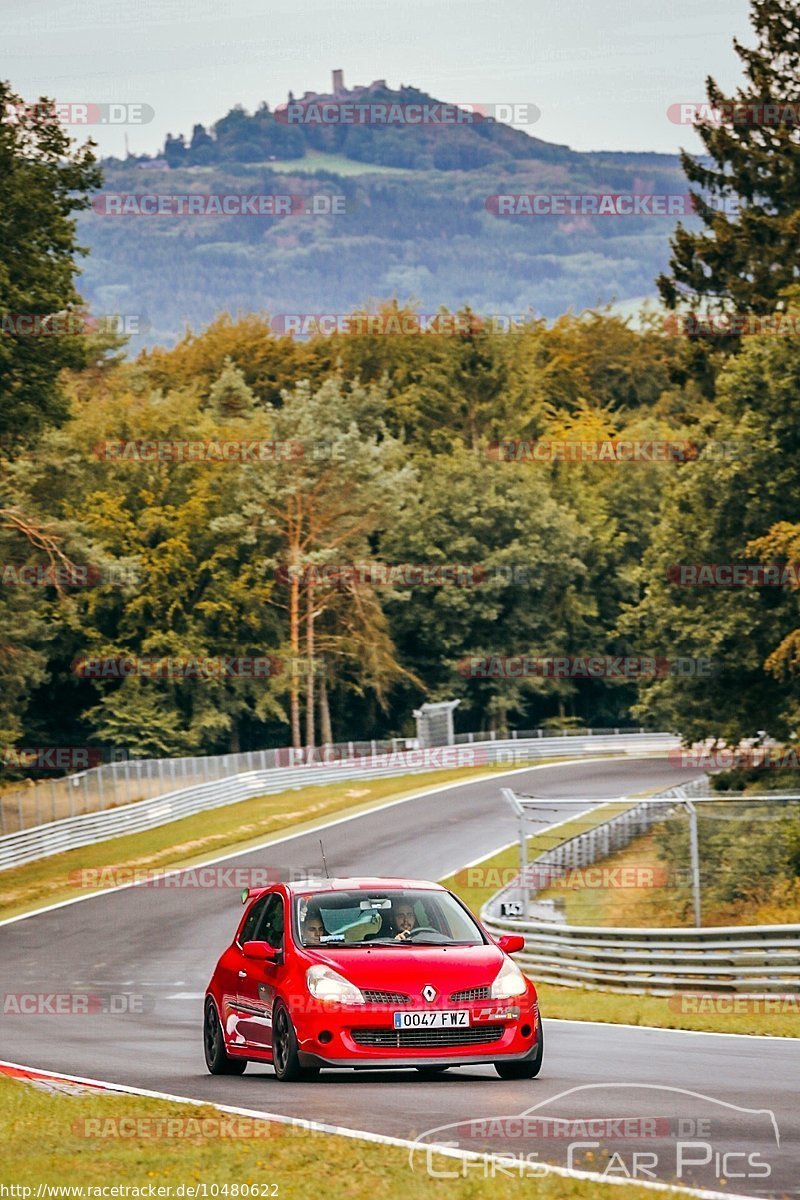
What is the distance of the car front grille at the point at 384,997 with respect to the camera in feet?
41.1

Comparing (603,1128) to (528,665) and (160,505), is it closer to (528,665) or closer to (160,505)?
(160,505)

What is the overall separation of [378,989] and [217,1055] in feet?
7.66

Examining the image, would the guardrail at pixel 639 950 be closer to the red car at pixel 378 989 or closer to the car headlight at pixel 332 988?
the red car at pixel 378 989

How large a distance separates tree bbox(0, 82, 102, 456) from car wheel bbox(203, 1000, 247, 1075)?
3065cm

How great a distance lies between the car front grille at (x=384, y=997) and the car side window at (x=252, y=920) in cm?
202

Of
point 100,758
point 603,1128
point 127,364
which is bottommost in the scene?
point 100,758

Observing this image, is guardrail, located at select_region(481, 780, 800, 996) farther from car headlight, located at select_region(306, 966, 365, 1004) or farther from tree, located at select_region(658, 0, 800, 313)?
tree, located at select_region(658, 0, 800, 313)

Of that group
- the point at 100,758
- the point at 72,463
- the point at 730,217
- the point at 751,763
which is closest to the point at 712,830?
the point at 751,763

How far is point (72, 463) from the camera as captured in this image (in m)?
67.2

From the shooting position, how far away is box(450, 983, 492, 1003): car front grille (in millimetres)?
12547

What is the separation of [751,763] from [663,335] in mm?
70911

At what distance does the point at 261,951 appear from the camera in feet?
44.4
